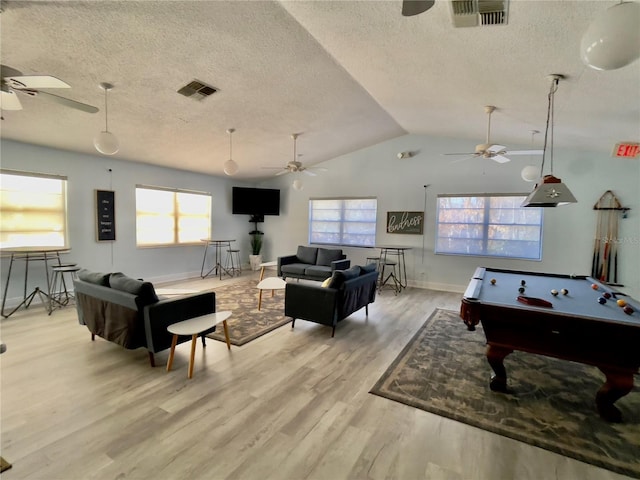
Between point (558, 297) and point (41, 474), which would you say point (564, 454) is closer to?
point (558, 297)

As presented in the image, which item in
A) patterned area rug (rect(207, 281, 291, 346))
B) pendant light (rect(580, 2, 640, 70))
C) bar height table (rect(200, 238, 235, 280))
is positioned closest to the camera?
pendant light (rect(580, 2, 640, 70))

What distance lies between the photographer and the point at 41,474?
169 cm

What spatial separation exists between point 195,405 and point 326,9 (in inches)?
134

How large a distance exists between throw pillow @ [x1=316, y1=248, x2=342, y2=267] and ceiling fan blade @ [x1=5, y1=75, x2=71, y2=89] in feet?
17.6

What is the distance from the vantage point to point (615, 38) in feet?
4.51

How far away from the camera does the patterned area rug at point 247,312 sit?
148 inches

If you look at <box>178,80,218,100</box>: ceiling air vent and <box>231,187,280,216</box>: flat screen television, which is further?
<box>231,187,280,216</box>: flat screen television

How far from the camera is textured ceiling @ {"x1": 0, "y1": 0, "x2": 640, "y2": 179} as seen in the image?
2369 mm

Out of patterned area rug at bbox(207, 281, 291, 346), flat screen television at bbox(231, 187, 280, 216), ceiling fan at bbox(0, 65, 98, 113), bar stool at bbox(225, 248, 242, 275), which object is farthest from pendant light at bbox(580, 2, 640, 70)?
bar stool at bbox(225, 248, 242, 275)

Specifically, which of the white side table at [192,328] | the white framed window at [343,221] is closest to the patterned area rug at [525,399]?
the white side table at [192,328]

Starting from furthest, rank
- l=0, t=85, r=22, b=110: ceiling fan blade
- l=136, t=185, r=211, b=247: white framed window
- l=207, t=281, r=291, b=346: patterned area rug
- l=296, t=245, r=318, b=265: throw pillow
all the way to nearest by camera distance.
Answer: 1. l=296, t=245, r=318, b=265: throw pillow
2. l=136, t=185, r=211, b=247: white framed window
3. l=207, t=281, r=291, b=346: patterned area rug
4. l=0, t=85, r=22, b=110: ceiling fan blade

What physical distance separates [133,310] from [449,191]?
606cm

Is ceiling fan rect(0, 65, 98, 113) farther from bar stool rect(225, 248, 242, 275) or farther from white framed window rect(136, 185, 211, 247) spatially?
bar stool rect(225, 248, 242, 275)

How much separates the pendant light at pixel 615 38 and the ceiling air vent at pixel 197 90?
3592mm
